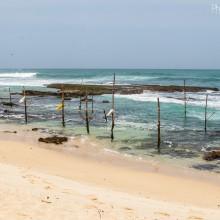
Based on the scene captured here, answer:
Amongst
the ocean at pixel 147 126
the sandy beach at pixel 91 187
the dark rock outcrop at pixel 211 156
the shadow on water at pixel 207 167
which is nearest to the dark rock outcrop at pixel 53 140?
the sandy beach at pixel 91 187

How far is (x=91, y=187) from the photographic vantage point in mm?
12984

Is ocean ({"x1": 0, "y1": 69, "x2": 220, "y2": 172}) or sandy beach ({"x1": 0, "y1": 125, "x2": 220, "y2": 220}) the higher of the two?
sandy beach ({"x1": 0, "y1": 125, "x2": 220, "y2": 220})

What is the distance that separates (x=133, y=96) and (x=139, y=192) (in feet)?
140

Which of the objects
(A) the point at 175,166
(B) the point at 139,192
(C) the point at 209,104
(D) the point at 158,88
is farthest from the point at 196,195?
(D) the point at 158,88

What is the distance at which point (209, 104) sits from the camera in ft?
154

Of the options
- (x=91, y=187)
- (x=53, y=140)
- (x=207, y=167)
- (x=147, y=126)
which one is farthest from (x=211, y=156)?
(x=147, y=126)

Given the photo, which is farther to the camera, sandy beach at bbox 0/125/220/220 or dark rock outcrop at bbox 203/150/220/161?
dark rock outcrop at bbox 203/150/220/161

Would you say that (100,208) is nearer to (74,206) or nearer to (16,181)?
(74,206)

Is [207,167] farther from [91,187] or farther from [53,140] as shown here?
[53,140]

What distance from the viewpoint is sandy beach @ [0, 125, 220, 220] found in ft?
31.2

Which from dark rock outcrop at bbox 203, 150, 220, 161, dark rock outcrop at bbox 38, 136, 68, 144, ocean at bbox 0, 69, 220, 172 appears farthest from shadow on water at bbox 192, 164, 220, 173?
dark rock outcrop at bbox 38, 136, 68, 144

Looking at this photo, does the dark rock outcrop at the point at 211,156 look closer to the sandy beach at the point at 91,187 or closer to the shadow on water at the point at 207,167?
the shadow on water at the point at 207,167

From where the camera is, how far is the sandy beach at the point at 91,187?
31.2 ft

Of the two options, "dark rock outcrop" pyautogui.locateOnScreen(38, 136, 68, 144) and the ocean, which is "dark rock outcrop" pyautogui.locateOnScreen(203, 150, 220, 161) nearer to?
the ocean
